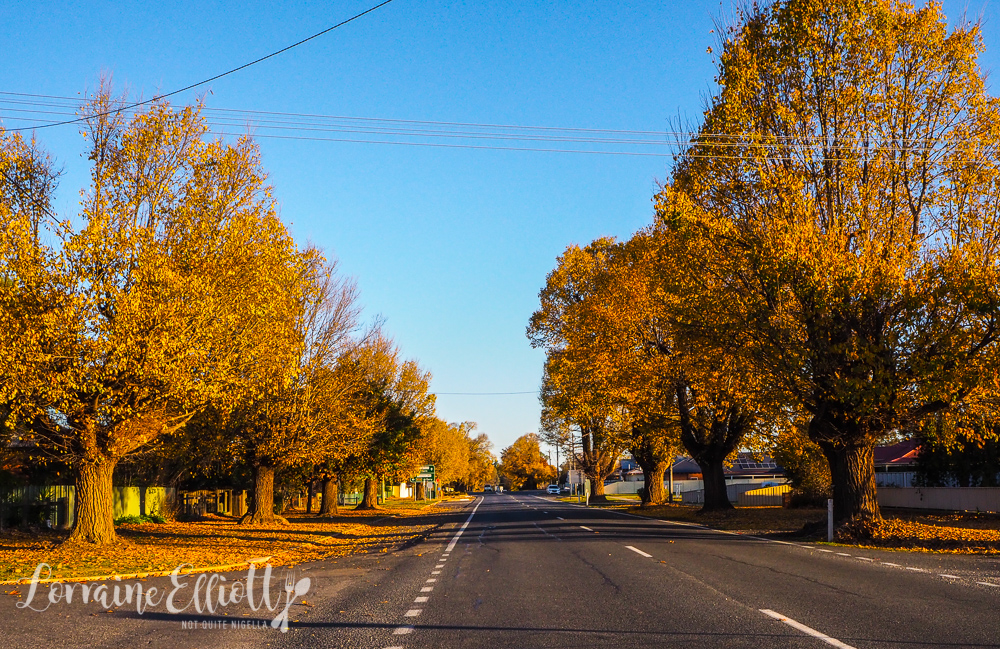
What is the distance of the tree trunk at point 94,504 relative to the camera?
1853cm

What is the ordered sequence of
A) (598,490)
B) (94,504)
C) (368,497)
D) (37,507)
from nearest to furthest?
(94,504), (37,507), (368,497), (598,490)

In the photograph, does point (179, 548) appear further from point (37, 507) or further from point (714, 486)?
point (714, 486)

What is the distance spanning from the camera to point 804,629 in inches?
321

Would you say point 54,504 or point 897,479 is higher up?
point 54,504

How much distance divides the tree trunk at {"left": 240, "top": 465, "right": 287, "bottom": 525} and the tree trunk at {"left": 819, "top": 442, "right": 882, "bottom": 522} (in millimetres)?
19643

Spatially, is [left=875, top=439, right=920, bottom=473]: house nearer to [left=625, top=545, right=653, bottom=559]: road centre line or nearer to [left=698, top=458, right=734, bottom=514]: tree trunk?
[left=698, top=458, right=734, bottom=514]: tree trunk

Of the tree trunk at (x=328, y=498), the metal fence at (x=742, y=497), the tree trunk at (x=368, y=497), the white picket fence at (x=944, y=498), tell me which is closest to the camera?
the white picket fence at (x=944, y=498)

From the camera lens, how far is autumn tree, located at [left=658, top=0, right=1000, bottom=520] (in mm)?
18125

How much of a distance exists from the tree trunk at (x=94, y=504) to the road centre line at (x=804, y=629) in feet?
48.9

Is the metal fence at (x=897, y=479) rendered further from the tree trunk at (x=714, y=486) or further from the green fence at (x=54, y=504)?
the green fence at (x=54, y=504)

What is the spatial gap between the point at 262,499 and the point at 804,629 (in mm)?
26238

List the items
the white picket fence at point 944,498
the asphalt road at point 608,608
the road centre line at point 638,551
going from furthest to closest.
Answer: the white picket fence at point 944,498 < the road centre line at point 638,551 < the asphalt road at point 608,608

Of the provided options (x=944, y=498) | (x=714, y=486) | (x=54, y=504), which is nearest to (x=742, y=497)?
(x=714, y=486)

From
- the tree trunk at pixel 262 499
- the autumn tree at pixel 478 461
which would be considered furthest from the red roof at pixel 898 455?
the autumn tree at pixel 478 461
